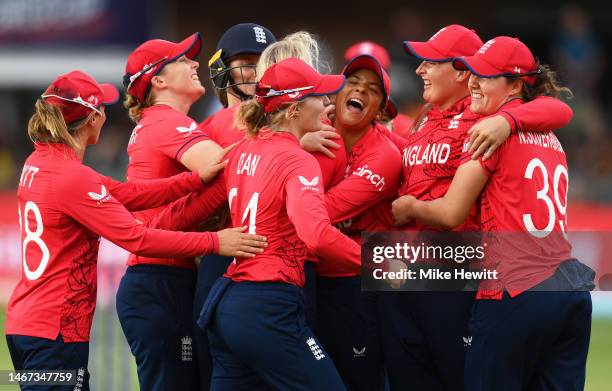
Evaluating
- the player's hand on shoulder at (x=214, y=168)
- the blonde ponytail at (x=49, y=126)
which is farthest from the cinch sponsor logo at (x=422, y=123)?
the blonde ponytail at (x=49, y=126)

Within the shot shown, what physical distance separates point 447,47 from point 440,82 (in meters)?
0.19

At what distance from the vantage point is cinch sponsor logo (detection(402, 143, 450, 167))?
589 centimetres

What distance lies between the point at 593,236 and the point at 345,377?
633 centimetres

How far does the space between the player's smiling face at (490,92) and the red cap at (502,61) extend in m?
0.06

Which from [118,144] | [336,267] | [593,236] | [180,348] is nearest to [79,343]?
[180,348]

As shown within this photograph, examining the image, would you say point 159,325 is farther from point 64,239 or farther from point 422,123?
point 422,123

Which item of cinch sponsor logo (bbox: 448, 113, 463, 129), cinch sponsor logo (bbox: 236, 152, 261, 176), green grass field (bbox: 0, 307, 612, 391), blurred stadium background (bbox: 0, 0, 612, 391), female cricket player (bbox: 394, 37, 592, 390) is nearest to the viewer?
female cricket player (bbox: 394, 37, 592, 390)

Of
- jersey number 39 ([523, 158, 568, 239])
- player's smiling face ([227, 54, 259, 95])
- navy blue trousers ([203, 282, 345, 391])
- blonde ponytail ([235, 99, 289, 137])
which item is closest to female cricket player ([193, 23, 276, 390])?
player's smiling face ([227, 54, 259, 95])

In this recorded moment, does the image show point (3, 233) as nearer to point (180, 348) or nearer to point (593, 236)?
point (593, 236)

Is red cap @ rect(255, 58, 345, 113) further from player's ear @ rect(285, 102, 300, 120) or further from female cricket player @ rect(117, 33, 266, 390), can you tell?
female cricket player @ rect(117, 33, 266, 390)

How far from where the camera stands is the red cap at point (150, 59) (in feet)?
20.5

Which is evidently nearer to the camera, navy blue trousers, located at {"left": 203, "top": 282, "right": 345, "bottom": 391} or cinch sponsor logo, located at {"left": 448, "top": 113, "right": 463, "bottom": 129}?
navy blue trousers, located at {"left": 203, "top": 282, "right": 345, "bottom": 391}

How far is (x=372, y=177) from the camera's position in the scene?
19.9 ft

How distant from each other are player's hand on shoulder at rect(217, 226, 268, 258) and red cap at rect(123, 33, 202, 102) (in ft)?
4.05
